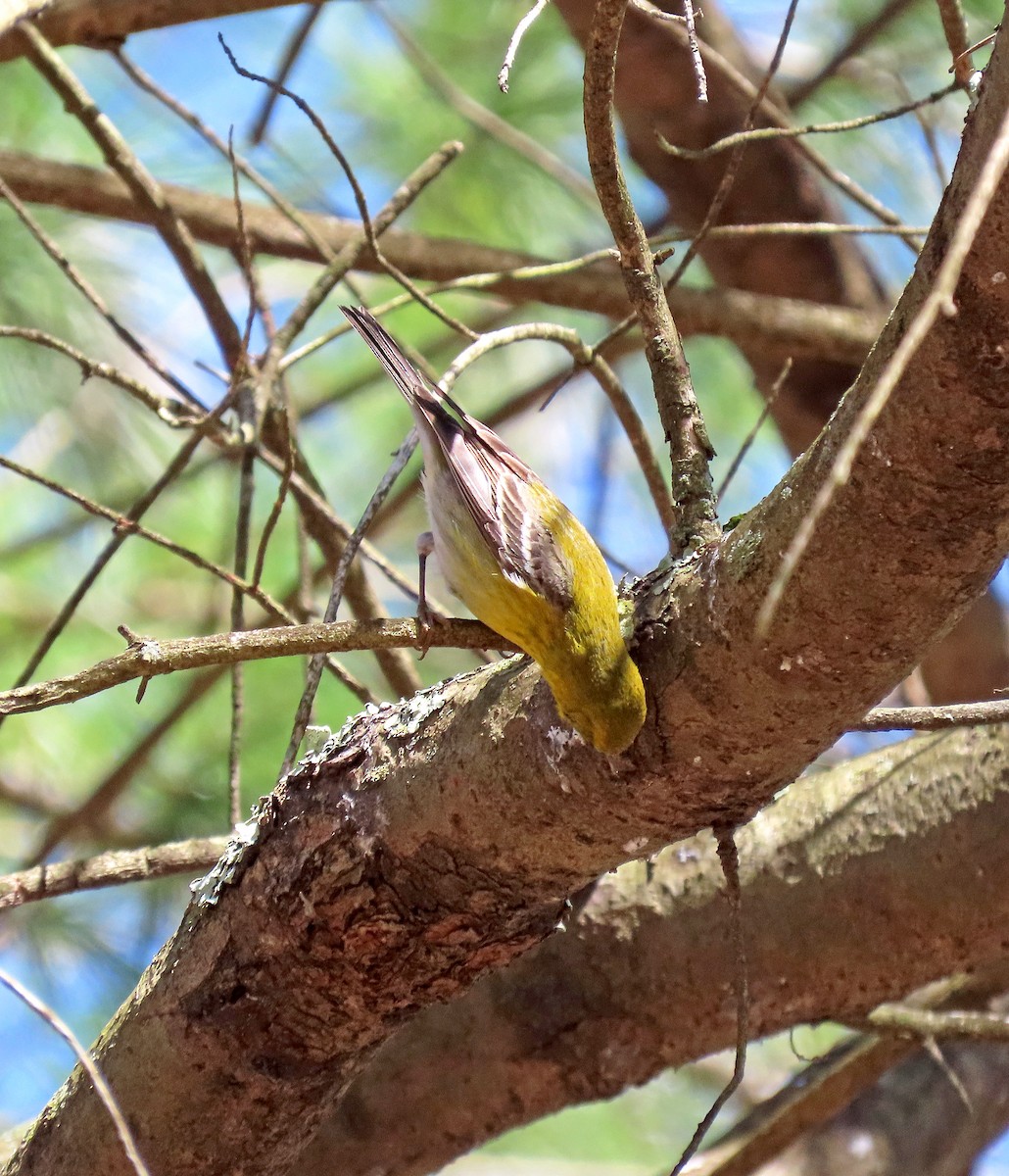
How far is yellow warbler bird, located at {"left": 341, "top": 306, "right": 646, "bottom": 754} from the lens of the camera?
1782 millimetres

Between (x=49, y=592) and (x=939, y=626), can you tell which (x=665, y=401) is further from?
(x=49, y=592)

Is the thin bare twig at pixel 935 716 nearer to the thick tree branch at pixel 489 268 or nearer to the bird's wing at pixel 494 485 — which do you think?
the bird's wing at pixel 494 485

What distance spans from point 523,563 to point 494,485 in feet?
1.88

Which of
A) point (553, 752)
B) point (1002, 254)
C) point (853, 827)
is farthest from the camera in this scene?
point (853, 827)

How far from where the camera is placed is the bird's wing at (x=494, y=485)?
2752mm

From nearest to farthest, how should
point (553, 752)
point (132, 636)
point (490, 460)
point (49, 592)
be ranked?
point (132, 636) → point (553, 752) → point (490, 460) → point (49, 592)

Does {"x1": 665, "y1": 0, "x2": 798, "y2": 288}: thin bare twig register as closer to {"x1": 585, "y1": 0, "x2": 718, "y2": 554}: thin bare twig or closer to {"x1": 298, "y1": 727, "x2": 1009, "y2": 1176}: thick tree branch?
{"x1": 585, "y1": 0, "x2": 718, "y2": 554}: thin bare twig

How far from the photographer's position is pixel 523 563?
9.14 ft

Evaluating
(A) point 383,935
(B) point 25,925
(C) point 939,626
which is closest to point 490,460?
(A) point 383,935

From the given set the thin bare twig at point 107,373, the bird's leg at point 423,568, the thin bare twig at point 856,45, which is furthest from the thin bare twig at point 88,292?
the thin bare twig at point 856,45

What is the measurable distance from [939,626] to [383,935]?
1050 mm

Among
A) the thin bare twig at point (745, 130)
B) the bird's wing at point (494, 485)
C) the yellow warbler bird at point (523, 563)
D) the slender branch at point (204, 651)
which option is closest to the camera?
the slender branch at point (204, 651)

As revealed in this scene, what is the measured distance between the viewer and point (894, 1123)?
3.60m

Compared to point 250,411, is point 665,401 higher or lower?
lower
